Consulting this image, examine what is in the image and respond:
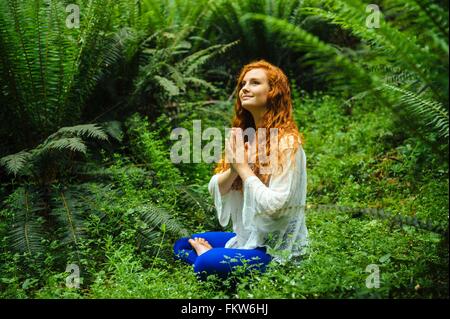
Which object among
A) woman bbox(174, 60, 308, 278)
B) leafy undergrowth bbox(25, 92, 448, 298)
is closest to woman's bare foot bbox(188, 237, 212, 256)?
woman bbox(174, 60, 308, 278)

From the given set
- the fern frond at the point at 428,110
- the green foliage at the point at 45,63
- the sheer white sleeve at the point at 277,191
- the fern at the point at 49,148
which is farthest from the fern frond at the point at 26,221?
Result: the fern frond at the point at 428,110

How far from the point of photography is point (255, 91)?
9.79 ft

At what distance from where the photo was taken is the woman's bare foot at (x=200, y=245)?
3.05 metres

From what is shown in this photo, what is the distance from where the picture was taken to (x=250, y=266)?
2637 mm

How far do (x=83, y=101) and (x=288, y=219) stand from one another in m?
1.97

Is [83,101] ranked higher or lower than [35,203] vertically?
higher

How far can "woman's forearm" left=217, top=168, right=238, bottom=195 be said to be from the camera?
9.76ft

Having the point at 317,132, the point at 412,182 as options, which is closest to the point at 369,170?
the point at 412,182

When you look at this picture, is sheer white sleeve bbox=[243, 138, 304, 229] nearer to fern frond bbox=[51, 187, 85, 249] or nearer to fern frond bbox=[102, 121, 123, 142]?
fern frond bbox=[51, 187, 85, 249]

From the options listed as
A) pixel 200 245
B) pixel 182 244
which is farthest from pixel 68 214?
pixel 200 245

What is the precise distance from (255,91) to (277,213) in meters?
0.68

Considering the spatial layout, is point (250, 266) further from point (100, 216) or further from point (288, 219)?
point (100, 216)

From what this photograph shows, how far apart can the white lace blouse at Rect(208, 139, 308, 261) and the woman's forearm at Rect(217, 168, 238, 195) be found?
3 cm

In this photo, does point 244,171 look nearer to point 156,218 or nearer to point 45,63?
point 156,218
